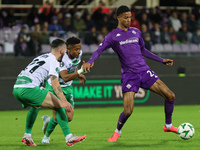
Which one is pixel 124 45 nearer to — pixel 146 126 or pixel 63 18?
pixel 146 126

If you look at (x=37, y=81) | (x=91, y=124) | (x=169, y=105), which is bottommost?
(x=91, y=124)

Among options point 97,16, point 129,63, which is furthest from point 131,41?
point 97,16

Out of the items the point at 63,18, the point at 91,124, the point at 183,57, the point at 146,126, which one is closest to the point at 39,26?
the point at 63,18

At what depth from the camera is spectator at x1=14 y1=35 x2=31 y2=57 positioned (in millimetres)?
16359

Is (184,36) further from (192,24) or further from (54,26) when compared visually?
(54,26)

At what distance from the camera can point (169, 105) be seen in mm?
8102

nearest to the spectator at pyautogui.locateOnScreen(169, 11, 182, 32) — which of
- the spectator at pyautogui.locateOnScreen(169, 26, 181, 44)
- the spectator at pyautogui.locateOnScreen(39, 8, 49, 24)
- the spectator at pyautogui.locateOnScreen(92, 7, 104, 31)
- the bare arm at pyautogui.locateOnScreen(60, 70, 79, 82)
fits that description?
the spectator at pyautogui.locateOnScreen(169, 26, 181, 44)

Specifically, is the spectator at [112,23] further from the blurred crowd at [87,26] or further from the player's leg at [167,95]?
the player's leg at [167,95]

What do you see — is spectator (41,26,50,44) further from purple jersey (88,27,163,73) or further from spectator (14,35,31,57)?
purple jersey (88,27,163,73)

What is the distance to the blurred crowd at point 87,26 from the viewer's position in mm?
16609

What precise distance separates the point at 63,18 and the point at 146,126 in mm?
9071

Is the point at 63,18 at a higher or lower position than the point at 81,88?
higher

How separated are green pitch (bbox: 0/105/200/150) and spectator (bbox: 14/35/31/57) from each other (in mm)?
2744

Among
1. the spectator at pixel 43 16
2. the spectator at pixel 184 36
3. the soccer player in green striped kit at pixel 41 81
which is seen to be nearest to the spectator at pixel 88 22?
the spectator at pixel 43 16
